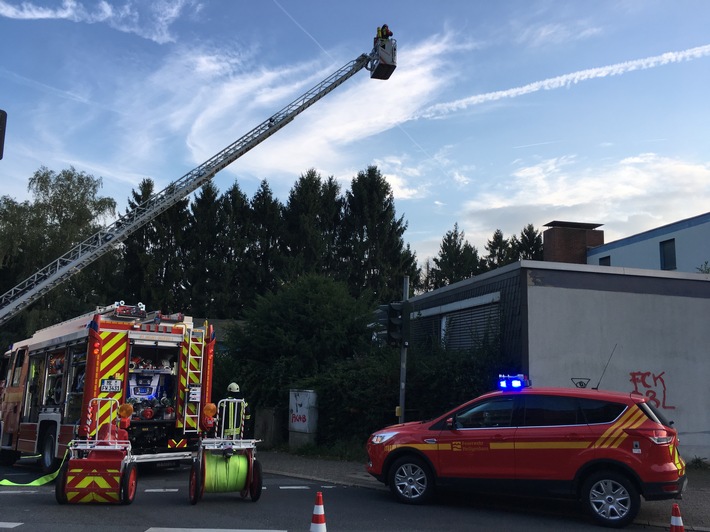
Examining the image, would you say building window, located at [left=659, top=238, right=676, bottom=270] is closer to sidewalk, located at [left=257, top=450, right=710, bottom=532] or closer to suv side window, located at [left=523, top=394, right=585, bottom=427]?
sidewalk, located at [left=257, top=450, right=710, bottom=532]

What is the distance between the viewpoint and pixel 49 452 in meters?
12.8

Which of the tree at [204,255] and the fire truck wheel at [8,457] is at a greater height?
A: the tree at [204,255]

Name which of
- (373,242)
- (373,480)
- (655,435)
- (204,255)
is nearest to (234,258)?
(204,255)

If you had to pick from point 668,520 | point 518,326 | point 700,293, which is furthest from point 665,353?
point 668,520

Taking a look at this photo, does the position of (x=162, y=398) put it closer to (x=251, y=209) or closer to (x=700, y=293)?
(x=700, y=293)

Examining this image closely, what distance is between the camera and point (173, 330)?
499 inches

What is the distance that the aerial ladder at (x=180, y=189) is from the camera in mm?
34312

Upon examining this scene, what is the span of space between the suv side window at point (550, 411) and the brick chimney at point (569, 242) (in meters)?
37.5

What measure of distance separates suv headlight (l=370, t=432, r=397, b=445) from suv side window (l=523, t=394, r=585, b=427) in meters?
2.10

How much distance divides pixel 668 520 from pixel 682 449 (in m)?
5.97

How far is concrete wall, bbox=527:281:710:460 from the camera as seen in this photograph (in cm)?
1414

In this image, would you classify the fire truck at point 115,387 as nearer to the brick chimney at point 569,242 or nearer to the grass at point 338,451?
the grass at point 338,451

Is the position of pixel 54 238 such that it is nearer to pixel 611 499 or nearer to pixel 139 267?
pixel 139 267

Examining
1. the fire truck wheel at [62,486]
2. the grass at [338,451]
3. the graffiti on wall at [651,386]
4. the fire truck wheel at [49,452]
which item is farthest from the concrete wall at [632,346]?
the fire truck wheel at [49,452]
